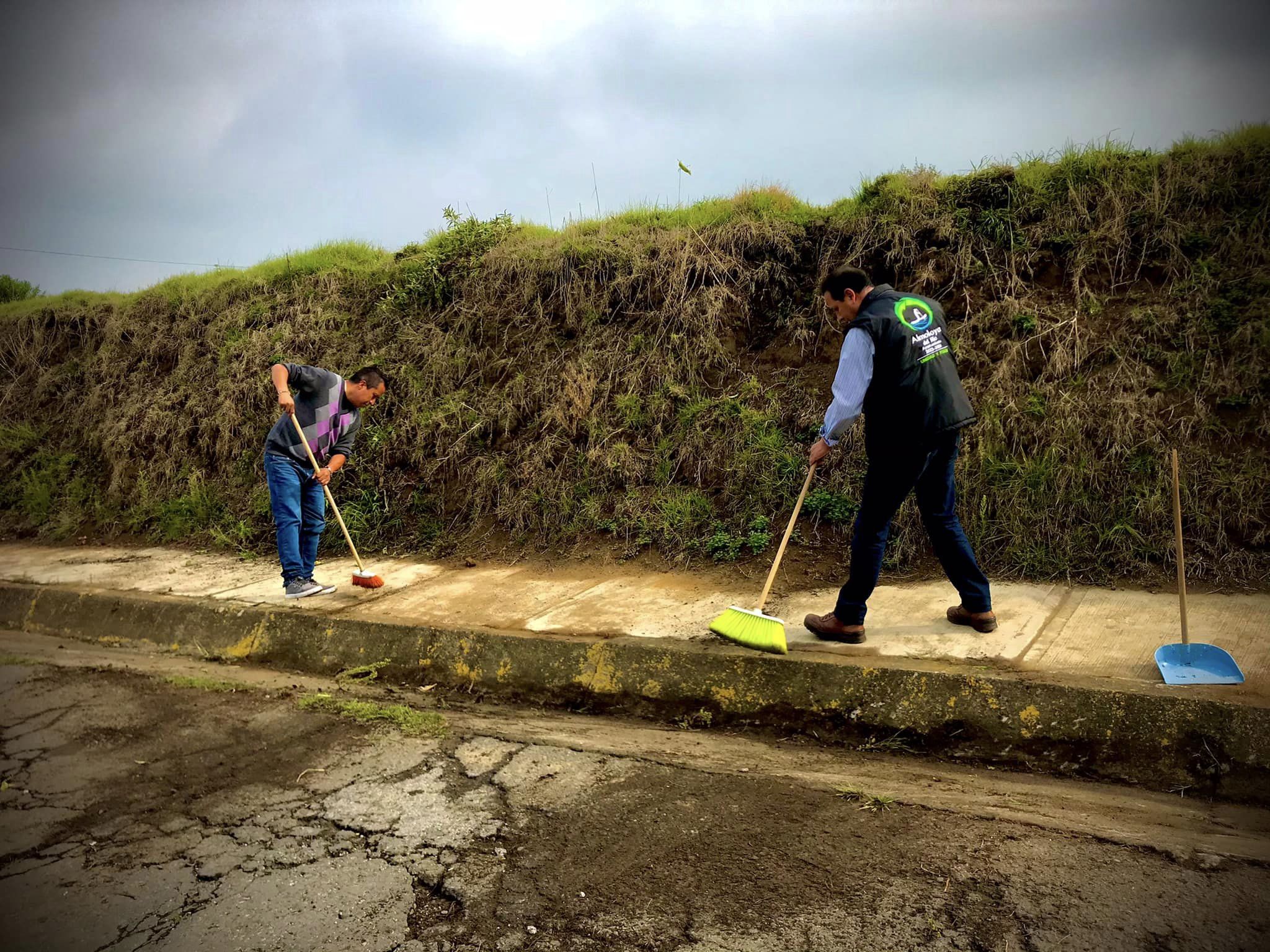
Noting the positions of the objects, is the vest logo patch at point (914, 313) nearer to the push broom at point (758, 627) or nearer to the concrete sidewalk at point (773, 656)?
the push broom at point (758, 627)

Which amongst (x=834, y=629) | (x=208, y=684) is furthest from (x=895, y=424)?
(x=208, y=684)

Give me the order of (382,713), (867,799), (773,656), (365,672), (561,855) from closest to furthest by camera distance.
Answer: (561,855), (867,799), (773,656), (382,713), (365,672)

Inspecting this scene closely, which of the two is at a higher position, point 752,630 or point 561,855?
point 752,630

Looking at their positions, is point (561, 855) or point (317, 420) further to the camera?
point (317, 420)

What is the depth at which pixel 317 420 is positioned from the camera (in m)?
6.14

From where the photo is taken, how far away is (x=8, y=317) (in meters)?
11.9

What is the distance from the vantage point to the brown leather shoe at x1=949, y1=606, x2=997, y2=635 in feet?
13.7

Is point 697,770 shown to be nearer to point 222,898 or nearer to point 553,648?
point 553,648

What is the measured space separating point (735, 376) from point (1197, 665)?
3.99 metres

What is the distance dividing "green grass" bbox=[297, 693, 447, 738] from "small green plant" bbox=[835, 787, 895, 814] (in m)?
1.91

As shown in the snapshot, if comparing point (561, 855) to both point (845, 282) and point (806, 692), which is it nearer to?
point (806, 692)

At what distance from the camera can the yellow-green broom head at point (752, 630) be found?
4.08 metres

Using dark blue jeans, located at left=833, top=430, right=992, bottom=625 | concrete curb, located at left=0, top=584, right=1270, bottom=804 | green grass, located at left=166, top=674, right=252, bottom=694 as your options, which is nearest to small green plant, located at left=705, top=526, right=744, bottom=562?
concrete curb, located at left=0, top=584, right=1270, bottom=804

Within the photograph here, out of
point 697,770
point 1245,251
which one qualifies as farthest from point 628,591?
point 1245,251
